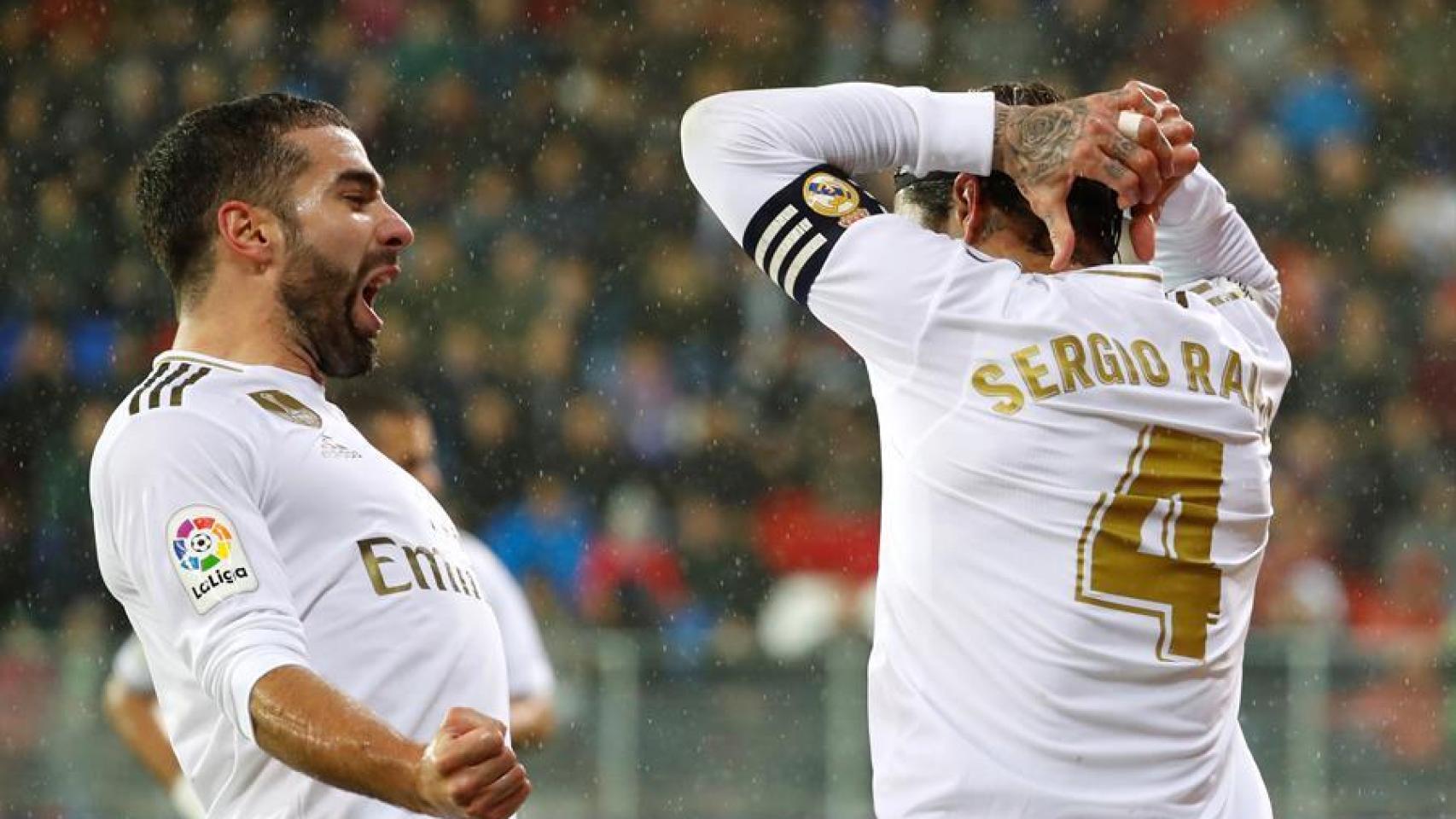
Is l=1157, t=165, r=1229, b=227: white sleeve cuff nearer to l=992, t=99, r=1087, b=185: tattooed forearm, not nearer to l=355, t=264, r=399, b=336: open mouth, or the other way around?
l=992, t=99, r=1087, b=185: tattooed forearm

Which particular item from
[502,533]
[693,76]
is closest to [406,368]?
[502,533]

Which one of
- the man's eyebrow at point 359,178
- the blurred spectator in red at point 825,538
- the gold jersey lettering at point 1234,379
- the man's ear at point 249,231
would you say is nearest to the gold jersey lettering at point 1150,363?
the gold jersey lettering at point 1234,379

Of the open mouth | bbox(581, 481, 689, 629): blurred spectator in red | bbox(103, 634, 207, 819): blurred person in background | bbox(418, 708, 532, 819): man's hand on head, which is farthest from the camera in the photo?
bbox(581, 481, 689, 629): blurred spectator in red

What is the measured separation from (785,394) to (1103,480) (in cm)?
704

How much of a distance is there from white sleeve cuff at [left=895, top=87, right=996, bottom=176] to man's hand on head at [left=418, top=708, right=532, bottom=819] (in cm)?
106

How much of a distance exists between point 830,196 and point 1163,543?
624 millimetres

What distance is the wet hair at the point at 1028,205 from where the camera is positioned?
111 inches

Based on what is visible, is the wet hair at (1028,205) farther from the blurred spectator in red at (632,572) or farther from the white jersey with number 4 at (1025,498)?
the blurred spectator in red at (632,572)

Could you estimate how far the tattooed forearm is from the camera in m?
2.76

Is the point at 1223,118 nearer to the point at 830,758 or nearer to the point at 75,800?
the point at 830,758

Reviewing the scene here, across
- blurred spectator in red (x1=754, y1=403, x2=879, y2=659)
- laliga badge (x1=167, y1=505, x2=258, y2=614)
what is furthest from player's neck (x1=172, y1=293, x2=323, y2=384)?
blurred spectator in red (x1=754, y1=403, x2=879, y2=659)

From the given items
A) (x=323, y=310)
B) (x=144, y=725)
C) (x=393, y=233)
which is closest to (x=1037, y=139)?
(x=393, y=233)

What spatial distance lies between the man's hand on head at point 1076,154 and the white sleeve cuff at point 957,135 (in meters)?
0.02

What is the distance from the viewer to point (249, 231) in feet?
9.59
